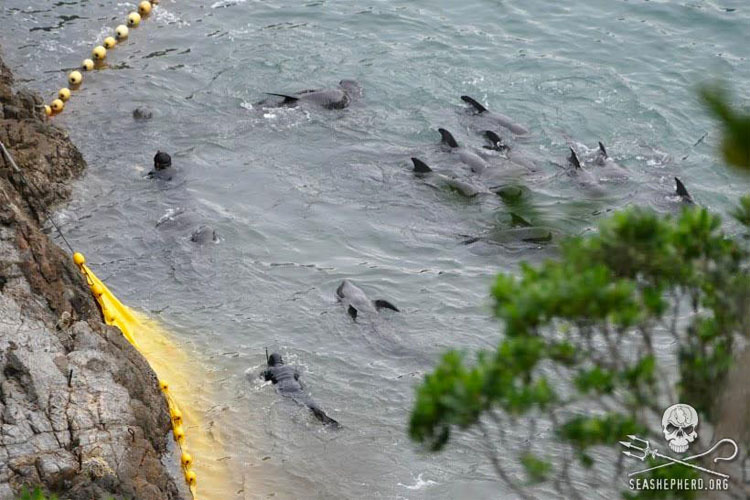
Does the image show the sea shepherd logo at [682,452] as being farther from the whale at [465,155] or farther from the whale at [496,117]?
the whale at [496,117]

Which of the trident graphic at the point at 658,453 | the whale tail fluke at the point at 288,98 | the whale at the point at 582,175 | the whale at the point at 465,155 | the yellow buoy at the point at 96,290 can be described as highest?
the trident graphic at the point at 658,453

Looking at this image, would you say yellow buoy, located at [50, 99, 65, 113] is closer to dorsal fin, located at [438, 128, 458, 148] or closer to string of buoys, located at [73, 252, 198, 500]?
dorsal fin, located at [438, 128, 458, 148]

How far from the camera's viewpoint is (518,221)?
1332 cm

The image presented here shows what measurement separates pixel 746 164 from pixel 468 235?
10.3 meters

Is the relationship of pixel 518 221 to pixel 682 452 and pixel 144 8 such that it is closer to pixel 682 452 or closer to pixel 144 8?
pixel 682 452

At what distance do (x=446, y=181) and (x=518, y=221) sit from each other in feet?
4.26

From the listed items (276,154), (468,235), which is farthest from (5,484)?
(276,154)

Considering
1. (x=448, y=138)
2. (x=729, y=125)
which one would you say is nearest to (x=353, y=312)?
(x=448, y=138)

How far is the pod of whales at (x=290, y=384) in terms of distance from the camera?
10.3 meters

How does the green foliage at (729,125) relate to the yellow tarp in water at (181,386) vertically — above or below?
above

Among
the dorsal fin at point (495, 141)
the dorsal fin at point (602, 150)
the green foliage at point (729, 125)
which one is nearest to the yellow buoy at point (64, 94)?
the dorsal fin at point (495, 141)

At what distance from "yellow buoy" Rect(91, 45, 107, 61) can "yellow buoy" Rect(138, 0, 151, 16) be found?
201 centimetres

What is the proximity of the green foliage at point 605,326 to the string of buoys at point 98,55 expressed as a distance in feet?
40.2

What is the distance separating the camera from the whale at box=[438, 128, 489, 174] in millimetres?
14352
